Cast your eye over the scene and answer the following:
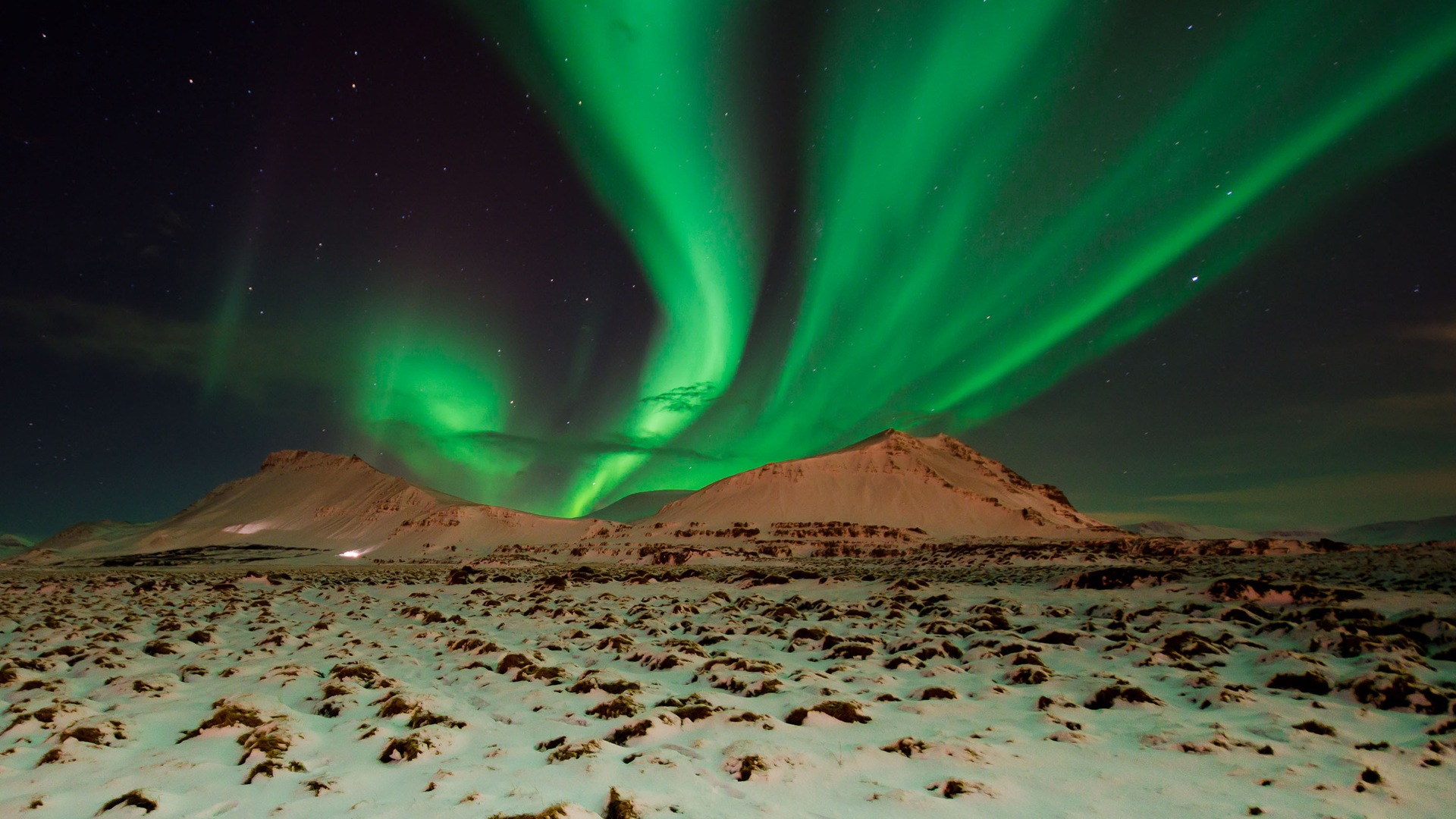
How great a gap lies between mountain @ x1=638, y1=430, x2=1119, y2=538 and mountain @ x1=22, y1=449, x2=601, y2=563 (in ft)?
107

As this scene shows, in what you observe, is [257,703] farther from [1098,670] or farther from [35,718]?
[1098,670]

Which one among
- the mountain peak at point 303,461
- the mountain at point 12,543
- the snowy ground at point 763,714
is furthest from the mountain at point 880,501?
the mountain at point 12,543

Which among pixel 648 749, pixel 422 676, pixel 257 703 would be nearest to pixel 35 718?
pixel 257 703

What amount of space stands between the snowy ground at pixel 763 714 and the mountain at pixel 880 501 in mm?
97503

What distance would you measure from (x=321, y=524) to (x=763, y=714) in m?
127

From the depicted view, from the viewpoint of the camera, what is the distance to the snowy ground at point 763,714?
5.36 m

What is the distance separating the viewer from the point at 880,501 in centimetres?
13075

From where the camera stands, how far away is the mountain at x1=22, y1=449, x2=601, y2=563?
92.6 metres

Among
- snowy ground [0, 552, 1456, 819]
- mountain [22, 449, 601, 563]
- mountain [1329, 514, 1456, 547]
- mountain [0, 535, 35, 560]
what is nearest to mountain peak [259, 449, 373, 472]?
mountain [22, 449, 601, 563]

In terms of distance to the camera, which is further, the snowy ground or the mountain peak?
the mountain peak

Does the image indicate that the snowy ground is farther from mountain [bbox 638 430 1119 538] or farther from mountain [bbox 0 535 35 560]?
mountain [bbox 0 535 35 560]

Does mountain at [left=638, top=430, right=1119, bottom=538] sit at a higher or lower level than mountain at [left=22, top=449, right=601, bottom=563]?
higher

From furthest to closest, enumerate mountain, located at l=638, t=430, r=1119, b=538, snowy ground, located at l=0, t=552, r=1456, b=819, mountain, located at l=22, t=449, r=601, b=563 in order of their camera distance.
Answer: mountain, located at l=638, t=430, r=1119, b=538, mountain, located at l=22, t=449, r=601, b=563, snowy ground, located at l=0, t=552, r=1456, b=819

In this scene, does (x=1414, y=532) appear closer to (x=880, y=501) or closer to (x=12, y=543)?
(x=880, y=501)
